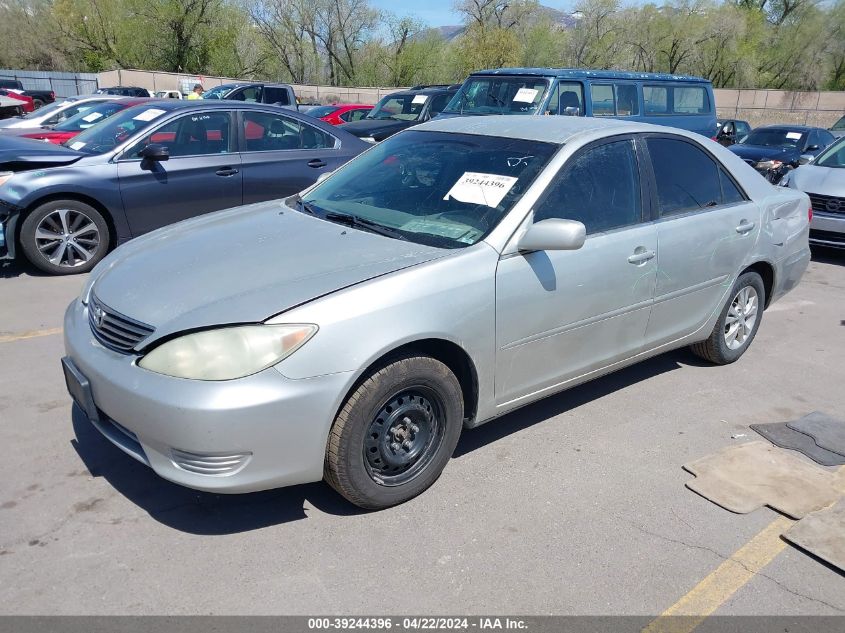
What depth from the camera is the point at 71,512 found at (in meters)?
3.11

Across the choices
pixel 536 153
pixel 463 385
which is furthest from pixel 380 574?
pixel 536 153

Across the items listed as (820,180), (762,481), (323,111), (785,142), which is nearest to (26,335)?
(762,481)

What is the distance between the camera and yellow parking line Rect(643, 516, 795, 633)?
8.70 feet

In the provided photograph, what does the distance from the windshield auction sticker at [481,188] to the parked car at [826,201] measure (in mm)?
6403

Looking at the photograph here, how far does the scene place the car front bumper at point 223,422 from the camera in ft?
8.75

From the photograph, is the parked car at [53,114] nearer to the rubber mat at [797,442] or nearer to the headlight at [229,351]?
the headlight at [229,351]

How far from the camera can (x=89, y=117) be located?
950 centimetres

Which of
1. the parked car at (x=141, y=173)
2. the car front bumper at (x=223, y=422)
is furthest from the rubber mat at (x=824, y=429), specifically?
the parked car at (x=141, y=173)

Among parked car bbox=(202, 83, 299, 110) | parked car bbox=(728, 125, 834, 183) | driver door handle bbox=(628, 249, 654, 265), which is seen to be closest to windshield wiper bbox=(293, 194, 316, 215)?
driver door handle bbox=(628, 249, 654, 265)

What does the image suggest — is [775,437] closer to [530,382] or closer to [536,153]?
[530,382]

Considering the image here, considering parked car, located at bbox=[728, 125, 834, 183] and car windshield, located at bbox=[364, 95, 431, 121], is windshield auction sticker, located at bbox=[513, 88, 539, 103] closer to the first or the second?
car windshield, located at bbox=[364, 95, 431, 121]

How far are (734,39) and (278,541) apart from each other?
51.5 m

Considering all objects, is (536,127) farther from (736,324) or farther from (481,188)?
(736,324)

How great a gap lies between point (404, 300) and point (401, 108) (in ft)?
41.0
